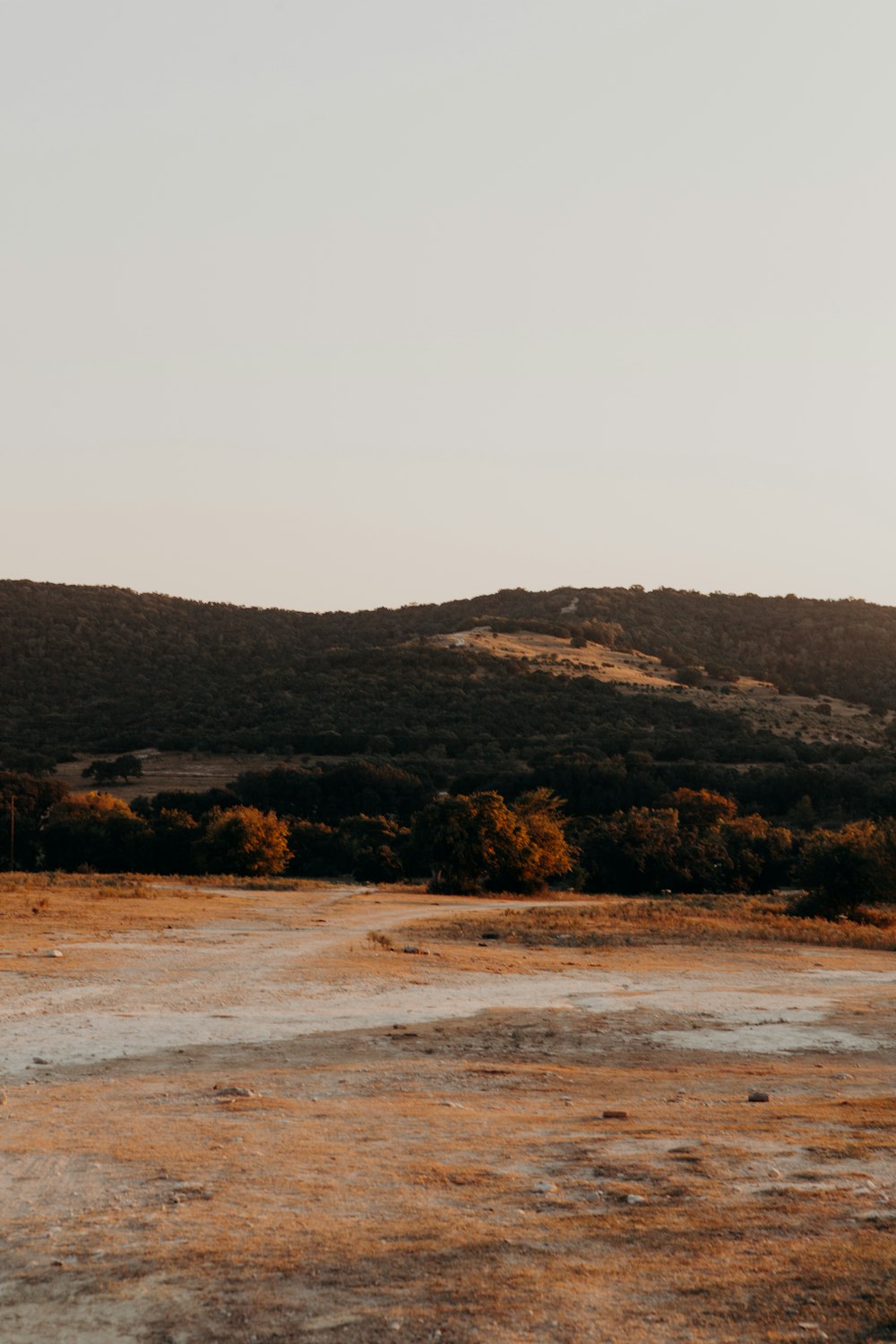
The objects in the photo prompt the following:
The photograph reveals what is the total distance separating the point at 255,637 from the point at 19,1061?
114 m

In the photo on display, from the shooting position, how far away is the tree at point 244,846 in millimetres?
58656

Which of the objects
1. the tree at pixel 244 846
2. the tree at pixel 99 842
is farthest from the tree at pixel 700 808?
the tree at pixel 99 842

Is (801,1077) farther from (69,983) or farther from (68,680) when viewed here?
(68,680)

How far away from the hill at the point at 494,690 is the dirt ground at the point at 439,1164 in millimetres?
57687

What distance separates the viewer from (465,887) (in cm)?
5112

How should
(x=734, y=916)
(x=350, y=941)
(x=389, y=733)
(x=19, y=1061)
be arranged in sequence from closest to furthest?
(x=19, y=1061) → (x=350, y=941) → (x=734, y=916) → (x=389, y=733)

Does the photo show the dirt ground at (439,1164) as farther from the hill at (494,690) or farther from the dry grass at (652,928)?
the hill at (494,690)

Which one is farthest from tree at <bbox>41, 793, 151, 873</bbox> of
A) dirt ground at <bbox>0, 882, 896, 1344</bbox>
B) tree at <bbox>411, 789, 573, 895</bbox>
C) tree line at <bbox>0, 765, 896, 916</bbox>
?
dirt ground at <bbox>0, 882, 896, 1344</bbox>

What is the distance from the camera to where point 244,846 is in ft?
192

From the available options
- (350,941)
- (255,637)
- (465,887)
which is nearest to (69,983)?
(350,941)

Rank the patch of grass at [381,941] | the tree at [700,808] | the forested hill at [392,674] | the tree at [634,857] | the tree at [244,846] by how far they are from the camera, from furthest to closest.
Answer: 1. the forested hill at [392,674]
2. the tree at [700,808]
3. the tree at [244,846]
4. the tree at [634,857]
5. the patch of grass at [381,941]

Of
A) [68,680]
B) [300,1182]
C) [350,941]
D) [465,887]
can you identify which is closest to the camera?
[300,1182]

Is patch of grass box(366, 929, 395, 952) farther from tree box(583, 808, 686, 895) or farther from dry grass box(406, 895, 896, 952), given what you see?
tree box(583, 808, 686, 895)

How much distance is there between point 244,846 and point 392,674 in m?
51.1
